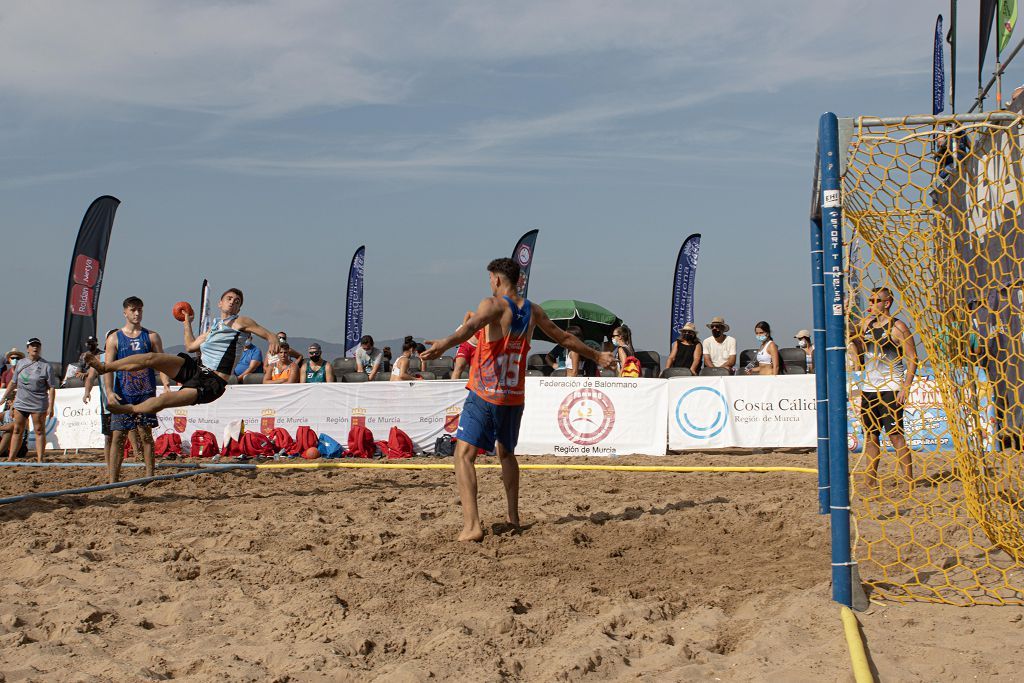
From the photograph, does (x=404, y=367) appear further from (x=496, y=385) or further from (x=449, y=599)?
(x=449, y=599)

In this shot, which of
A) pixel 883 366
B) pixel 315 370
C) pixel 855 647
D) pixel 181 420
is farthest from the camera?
pixel 315 370

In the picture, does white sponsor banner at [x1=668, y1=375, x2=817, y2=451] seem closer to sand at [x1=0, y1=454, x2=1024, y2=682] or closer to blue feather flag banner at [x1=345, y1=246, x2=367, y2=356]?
sand at [x1=0, y1=454, x2=1024, y2=682]

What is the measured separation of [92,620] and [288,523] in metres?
2.35

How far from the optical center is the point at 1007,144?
4.90 metres

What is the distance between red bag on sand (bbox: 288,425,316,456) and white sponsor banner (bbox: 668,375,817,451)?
202 inches

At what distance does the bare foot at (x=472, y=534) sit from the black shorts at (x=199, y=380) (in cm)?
274

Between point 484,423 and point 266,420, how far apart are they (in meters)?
8.49

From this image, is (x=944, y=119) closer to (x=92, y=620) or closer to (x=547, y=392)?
(x=92, y=620)

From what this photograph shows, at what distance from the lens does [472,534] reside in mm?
5914

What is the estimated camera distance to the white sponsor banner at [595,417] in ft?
40.2

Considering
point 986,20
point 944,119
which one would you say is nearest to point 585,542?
point 944,119

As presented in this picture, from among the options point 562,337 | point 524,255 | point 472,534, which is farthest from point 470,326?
point 524,255

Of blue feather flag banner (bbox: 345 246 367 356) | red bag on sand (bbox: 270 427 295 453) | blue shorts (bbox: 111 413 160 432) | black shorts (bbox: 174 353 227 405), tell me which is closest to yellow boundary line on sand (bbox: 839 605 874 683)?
black shorts (bbox: 174 353 227 405)

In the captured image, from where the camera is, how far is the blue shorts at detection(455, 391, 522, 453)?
6.09 metres
